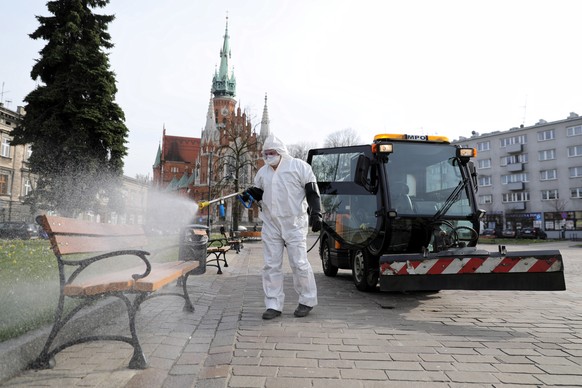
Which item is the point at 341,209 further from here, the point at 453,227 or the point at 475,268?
the point at 475,268

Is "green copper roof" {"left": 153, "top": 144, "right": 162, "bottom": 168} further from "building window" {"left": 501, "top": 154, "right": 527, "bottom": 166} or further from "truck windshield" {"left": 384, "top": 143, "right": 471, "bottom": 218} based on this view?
"truck windshield" {"left": 384, "top": 143, "right": 471, "bottom": 218}

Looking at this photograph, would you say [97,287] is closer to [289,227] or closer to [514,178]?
[289,227]

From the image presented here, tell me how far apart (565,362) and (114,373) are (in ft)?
11.1

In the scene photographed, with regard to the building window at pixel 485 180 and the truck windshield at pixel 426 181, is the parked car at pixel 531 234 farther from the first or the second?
the truck windshield at pixel 426 181

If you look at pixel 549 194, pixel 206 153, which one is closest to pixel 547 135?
pixel 549 194

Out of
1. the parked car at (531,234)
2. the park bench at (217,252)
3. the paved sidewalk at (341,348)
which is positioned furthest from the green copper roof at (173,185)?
the paved sidewalk at (341,348)

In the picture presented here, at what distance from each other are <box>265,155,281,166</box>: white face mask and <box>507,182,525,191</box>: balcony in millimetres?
70125

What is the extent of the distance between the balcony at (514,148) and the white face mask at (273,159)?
70897 millimetres

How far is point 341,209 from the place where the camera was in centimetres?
701

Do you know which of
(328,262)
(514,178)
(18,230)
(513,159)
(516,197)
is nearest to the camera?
(328,262)

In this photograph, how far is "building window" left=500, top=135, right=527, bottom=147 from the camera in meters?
65.8

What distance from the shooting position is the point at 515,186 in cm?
6575

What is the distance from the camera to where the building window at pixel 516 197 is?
65.0 meters

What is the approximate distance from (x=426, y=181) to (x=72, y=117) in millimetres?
24593
